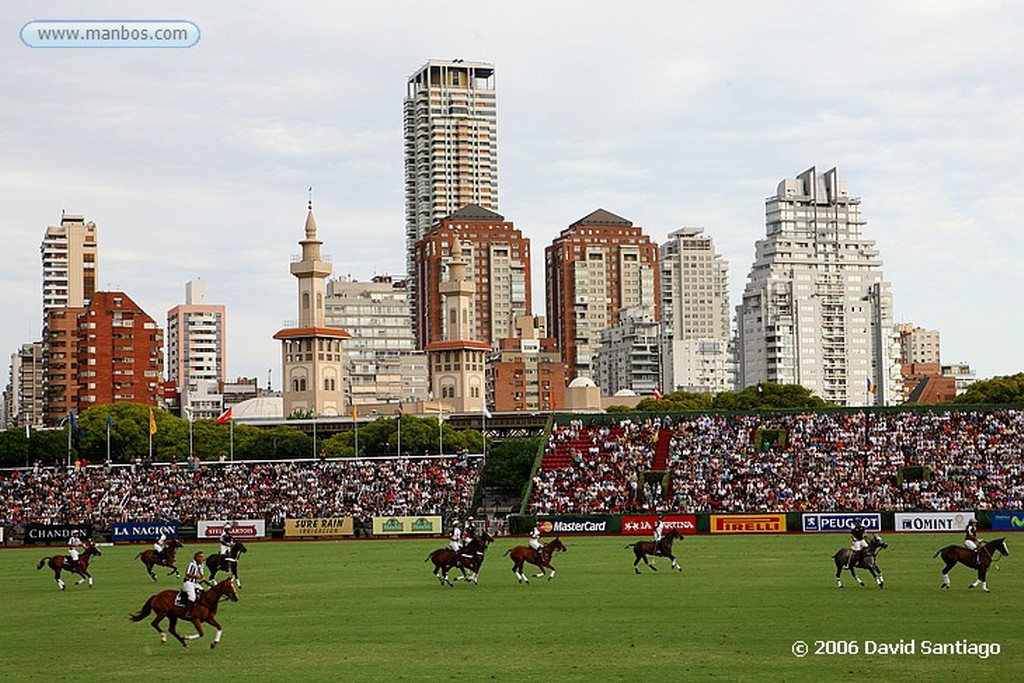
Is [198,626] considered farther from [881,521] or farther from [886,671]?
→ [881,521]

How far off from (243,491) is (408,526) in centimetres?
1409

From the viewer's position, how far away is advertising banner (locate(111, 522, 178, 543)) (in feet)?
221

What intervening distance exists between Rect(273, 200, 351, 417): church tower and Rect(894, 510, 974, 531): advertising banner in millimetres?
124418

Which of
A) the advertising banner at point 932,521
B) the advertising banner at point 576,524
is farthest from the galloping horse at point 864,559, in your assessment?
the advertising banner at point 576,524

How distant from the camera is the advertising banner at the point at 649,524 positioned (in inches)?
2463

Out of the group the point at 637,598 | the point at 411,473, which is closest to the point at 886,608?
the point at 637,598

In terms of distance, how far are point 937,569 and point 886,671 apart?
18928 mm

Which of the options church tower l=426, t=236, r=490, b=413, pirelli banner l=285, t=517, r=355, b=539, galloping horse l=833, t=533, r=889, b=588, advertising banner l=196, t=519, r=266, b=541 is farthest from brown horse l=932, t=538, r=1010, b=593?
church tower l=426, t=236, r=490, b=413

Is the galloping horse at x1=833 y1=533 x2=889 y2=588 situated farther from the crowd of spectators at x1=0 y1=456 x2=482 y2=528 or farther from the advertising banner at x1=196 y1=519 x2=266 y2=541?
the advertising banner at x1=196 y1=519 x2=266 y2=541

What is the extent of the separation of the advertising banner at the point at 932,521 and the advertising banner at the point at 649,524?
28.3 feet

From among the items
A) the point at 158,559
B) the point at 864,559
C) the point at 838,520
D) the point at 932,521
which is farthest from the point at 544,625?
the point at 838,520

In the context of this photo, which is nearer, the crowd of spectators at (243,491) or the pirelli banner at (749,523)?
the pirelli banner at (749,523)

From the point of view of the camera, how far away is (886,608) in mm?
29484

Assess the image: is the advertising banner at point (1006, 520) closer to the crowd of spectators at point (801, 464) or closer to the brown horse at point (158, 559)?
the crowd of spectators at point (801, 464)
